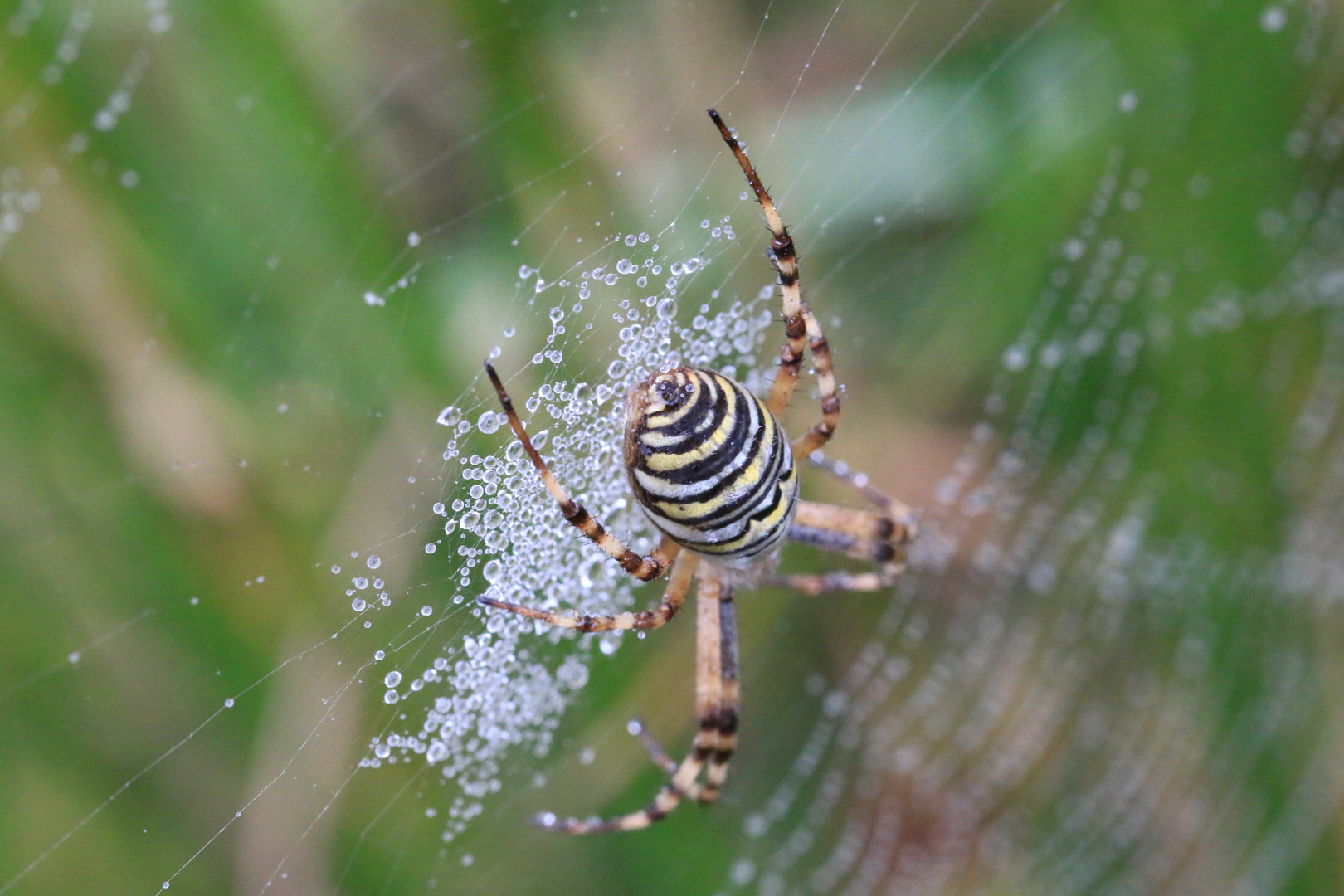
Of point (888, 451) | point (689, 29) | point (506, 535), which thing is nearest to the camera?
point (506, 535)

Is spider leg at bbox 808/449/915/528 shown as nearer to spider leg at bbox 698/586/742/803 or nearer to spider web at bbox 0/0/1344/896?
spider web at bbox 0/0/1344/896

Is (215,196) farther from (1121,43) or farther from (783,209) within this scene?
(1121,43)

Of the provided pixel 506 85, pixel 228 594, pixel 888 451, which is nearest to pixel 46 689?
pixel 228 594


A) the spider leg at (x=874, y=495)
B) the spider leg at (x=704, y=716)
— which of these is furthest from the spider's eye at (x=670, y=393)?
the spider leg at (x=874, y=495)

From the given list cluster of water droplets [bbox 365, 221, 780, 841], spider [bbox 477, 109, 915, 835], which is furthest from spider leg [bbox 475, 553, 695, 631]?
cluster of water droplets [bbox 365, 221, 780, 841]

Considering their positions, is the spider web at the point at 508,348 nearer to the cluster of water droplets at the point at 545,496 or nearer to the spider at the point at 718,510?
the cluster of water droplets at the point at 545,496

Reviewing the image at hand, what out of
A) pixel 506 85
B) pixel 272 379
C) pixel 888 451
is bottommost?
→ pixel 272 379

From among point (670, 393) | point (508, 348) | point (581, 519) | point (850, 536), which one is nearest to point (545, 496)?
point (581, 519)
